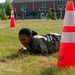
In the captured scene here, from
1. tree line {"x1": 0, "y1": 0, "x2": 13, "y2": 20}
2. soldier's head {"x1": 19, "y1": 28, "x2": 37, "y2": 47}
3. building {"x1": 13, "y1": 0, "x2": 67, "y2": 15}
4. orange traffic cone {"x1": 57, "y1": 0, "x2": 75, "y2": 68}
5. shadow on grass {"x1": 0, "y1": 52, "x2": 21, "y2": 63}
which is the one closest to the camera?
orange traffic cone {"x1": 57, "y1": 0, "x2": 75, "y2": 68}

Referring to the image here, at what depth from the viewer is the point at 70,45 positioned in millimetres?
5340

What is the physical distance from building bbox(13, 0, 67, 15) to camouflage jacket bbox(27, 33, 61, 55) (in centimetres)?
6093

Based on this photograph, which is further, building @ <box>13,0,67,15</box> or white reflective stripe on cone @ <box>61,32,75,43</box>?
building @ <box>13,0,67,15</box>

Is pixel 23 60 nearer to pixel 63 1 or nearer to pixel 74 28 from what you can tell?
pixel 74 28

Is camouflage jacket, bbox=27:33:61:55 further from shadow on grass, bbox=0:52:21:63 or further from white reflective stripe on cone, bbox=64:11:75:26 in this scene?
white reflective stripe on cone, bbox=64:11:75:26

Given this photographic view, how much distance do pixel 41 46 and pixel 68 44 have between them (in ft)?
5.24

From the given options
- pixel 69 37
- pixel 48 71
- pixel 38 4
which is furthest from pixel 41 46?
pixel 38 4

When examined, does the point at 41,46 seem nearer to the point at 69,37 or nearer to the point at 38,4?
the point at 69,37

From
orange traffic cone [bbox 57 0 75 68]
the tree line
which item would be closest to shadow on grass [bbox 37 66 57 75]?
orange traffic cone [bbox 57 0 75 68]

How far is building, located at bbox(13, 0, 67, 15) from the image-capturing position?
68.6 metres

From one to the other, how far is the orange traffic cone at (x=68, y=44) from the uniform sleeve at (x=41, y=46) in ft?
4.95

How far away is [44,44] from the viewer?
7020 mm

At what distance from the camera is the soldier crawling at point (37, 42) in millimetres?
6805

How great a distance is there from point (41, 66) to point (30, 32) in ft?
Answer: 4.18
